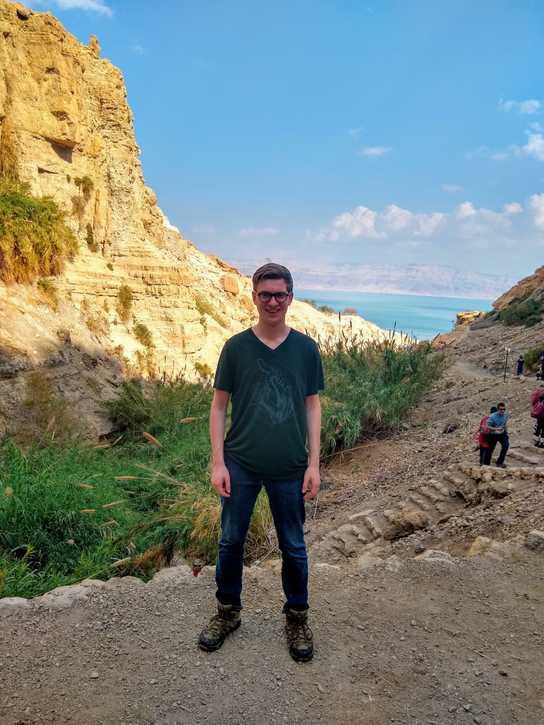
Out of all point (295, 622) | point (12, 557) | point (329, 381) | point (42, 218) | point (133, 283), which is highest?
point (42, 218)

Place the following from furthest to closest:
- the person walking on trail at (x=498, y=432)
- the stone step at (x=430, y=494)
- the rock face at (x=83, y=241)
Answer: the rock face at (x=83, y=241) < the person walking on trail at (x=498, y=432) < the stone step at (x=430, y=494)

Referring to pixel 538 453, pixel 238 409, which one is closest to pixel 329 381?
pixel 538 453

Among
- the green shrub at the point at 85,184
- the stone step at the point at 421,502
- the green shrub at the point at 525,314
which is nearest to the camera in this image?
the stone step at the point at 421,502

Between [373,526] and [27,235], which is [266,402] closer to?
[373,526]

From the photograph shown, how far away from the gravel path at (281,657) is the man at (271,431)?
223mm

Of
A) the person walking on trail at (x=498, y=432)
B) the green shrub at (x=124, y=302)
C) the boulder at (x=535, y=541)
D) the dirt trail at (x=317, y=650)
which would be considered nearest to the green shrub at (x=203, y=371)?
the green shrub at (x=124, y=302)

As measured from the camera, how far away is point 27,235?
10336 millimetres

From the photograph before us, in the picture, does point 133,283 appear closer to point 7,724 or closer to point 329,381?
point 329,381

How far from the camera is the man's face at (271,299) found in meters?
2.45

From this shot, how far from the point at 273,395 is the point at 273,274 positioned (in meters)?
0.64

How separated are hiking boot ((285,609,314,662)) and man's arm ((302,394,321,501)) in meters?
0.70

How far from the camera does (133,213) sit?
17062mm

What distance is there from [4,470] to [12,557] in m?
2.22

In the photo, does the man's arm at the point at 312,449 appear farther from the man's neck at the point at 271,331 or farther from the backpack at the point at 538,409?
the backpack at the point at 538,409
